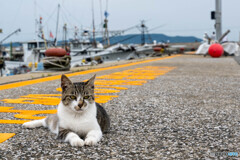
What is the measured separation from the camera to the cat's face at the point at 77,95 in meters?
2.73

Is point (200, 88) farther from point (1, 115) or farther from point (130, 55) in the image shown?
point (130, 55)

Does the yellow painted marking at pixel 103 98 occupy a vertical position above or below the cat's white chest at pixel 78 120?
below

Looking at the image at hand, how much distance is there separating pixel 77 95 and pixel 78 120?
0.25 metres

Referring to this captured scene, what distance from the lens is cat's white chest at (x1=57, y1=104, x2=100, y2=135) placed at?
2.80 meters

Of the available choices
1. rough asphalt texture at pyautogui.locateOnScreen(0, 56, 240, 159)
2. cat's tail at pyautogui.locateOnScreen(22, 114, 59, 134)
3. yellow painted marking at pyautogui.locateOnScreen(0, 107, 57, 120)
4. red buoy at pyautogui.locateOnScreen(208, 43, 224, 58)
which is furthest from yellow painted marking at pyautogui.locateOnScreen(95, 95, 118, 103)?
red buoy at pyautogui.locateOnScreen(208, 43, 224, 58)

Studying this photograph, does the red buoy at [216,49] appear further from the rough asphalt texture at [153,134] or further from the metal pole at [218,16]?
the rough asphalt texture at [153,134]

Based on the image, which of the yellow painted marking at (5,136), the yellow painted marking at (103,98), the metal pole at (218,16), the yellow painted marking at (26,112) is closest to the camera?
the yellow painted marking at (5,136)

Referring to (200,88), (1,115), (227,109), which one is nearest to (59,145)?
(1,115)

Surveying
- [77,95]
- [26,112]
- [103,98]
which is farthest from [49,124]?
[103,98]

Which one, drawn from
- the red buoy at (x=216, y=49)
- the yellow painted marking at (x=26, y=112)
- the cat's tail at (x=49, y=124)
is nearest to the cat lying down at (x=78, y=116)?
the cat's tail at (x=49, y=124)

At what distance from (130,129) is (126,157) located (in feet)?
3.01

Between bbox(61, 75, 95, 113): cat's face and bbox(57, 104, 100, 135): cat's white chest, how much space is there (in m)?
0.07

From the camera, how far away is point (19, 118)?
396 centimetres

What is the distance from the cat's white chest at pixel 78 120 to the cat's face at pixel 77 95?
2.9 inches
